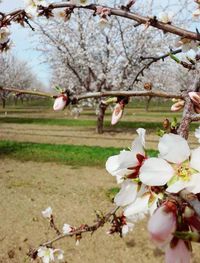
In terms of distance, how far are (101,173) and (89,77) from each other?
10233mm

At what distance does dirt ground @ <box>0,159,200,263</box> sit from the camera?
16.4ft

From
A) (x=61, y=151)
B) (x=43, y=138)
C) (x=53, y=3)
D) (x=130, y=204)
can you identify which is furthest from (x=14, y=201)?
(x=43, y=138)

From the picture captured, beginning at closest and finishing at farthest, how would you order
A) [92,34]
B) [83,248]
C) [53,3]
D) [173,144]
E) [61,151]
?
1. [173,144]
2. [53,3]
3. [83,248]
4. [61,151]
5. [92,34]

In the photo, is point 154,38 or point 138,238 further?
point 154,38

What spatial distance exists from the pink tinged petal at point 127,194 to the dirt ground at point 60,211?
3.42 meters

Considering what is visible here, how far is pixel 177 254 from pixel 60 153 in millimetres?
11047

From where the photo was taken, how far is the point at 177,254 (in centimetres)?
61

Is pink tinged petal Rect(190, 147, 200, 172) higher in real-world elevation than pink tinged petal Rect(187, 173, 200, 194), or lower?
higher

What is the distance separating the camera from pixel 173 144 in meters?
0.69

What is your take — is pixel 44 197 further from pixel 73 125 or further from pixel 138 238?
pixel 73 125

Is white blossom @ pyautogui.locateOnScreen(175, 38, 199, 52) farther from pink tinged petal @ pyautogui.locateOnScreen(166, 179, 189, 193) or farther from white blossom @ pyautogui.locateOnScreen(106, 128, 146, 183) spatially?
pink tinged petal @ pyautogui.locateOnScreen(166, 179, 189, 193)

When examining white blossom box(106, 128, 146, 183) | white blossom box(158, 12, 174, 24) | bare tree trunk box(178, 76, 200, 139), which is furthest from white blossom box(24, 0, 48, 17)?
white blossom box(106, 128, 146, 183)

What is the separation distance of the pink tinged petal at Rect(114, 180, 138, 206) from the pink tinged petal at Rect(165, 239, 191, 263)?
16cm

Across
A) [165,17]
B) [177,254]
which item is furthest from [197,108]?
[165,17]
